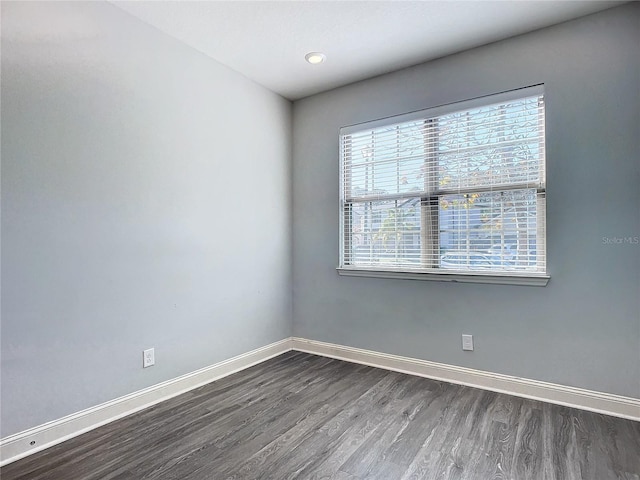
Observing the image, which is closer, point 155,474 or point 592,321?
point 155,474

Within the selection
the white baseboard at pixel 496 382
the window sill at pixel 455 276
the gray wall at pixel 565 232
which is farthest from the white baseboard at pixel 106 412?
the gray wall at pixel 565 232

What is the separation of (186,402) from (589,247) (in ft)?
9.42

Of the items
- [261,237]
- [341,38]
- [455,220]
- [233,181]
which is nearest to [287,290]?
[261,237]

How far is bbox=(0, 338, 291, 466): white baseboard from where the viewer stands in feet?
6.06

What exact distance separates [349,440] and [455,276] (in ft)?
4.78

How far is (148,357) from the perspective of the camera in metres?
2.45

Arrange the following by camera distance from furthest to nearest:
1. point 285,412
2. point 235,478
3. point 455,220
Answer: point 455,220, point 285,412, point 235,478

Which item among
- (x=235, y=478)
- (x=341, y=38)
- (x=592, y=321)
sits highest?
(x=341, y=38)

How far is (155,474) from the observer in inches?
68.1

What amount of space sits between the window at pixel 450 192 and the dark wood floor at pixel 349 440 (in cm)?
94

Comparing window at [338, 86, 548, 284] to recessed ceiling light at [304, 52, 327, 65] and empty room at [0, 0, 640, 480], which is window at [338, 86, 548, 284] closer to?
empty room at [0, 0, 640, 480]

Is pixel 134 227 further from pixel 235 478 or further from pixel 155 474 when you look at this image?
pixel 235 478

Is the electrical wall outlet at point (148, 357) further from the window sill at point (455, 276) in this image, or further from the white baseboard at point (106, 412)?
the window sill at point (455, 276)

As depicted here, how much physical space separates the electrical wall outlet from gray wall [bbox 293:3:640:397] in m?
1.80
